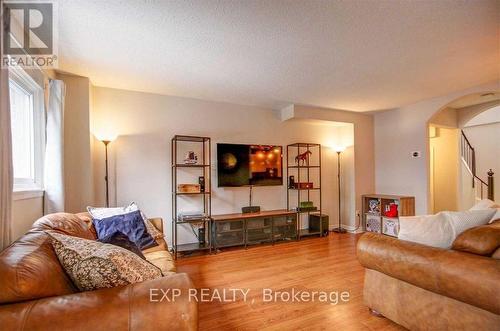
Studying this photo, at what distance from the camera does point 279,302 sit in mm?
2264

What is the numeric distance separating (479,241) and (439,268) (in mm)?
276

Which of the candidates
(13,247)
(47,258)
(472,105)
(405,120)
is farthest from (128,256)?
(472,105)

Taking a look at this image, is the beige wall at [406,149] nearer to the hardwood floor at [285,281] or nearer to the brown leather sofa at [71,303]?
the hardwood floor at [285,281]

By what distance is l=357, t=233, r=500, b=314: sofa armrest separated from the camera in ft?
4.32

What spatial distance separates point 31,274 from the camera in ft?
3.44

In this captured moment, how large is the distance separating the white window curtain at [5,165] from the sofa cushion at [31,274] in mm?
290

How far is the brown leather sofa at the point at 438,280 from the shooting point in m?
1.35

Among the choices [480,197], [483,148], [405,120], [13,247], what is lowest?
[480,197]

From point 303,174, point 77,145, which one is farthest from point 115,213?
point 303,174

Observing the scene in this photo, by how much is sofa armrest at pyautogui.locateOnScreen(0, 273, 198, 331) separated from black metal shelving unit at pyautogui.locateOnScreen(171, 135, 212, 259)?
2588 millimetres

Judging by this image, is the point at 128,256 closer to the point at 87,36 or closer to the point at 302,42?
the point at 87,36

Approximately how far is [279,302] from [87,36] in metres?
2.89

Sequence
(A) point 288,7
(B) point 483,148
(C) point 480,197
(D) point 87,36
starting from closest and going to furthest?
1. (A) point 288,7
2. (D) point 87,36
3. (C) point 480,197
4. (B) point 483,148

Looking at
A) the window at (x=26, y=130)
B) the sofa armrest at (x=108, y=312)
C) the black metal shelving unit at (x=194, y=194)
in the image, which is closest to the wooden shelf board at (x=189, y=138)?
the black metal shelving unit at (x=194, y=194)
